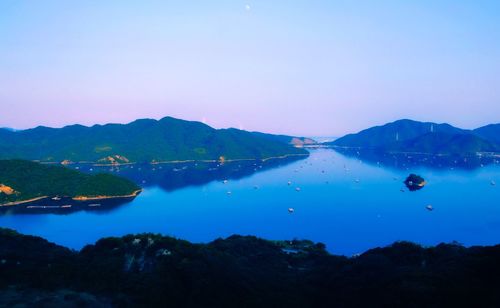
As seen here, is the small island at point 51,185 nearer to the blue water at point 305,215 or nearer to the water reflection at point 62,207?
the water reflection at point 62,207

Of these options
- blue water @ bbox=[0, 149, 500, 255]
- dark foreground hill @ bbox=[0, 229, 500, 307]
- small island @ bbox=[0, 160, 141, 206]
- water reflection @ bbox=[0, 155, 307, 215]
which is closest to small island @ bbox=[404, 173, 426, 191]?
blue water @ bbox=[0, 149, 500, 255]

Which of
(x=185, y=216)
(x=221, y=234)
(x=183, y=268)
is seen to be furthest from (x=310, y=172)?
(x=183, y=268)

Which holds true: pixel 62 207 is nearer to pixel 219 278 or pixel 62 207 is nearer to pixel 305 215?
pixel 305 215

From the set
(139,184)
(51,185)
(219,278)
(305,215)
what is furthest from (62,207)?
(219,278)

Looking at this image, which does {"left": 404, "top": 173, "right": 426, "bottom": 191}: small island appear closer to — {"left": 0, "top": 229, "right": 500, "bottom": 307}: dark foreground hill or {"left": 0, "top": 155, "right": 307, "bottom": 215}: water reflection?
{"left": 0, "top": 155, "right": 307, "bottom": 215}: water reflection

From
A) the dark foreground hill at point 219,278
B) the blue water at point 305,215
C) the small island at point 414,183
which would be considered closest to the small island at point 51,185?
the blue water at point 305,215

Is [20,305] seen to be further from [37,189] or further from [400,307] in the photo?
[37,189]
